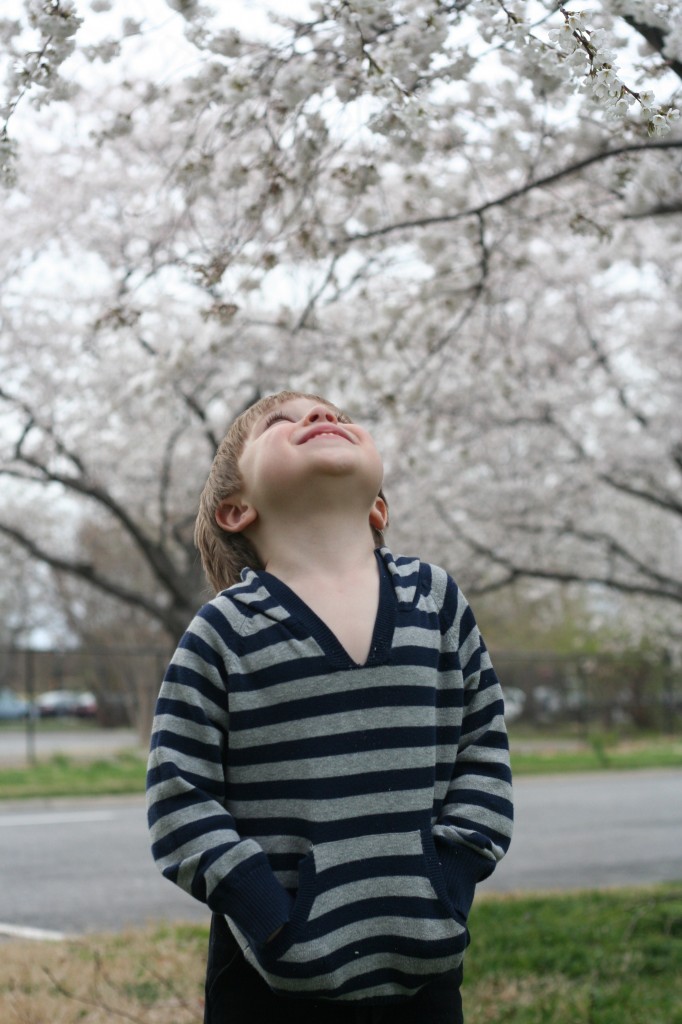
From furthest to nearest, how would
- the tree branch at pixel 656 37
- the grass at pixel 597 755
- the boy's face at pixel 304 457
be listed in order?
the grass at pixel 597 755 < the tree branch at pixel 656 37 < the boy's face at pixel 304 457

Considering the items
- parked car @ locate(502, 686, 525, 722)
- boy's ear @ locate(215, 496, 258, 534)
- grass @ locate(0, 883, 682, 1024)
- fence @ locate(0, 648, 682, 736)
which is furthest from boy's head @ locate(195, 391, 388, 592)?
parked car @ locate(502, 686, 525, 722)

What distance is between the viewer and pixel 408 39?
137 inches

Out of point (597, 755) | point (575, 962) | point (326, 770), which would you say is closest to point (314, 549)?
point (326, 770)

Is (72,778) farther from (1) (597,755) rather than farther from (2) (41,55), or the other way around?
(2) (41,55)

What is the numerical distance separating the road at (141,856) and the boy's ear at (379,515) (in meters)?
3.81

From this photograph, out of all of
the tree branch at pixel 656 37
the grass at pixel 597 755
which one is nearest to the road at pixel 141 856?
the grass at pixel 597 755

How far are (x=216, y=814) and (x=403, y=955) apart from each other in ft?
1.09

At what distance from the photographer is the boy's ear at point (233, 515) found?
1.91m

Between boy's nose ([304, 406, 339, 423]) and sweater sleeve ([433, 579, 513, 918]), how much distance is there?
35 cm

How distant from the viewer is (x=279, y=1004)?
1.65 meters

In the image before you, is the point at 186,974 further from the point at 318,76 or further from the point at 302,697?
the point at 318,76

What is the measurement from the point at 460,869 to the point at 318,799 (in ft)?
0.81

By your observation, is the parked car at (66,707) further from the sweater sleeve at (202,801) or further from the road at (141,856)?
the sweater sleeve at (202,801)

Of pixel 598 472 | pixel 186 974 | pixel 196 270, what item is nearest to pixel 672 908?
pixel 186 974
